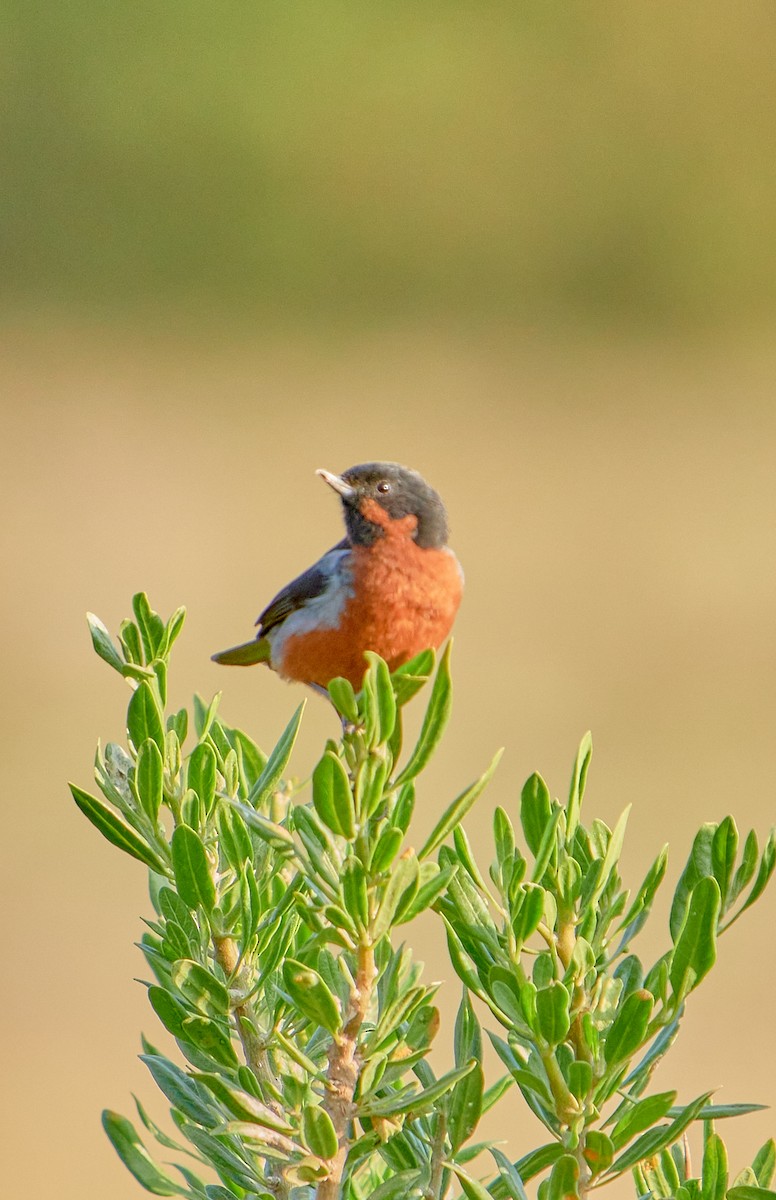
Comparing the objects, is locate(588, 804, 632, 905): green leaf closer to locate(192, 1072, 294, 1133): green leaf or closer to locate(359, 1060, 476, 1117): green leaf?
locate(359, 1060, 476, 1117): green leaf

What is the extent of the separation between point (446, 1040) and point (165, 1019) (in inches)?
212

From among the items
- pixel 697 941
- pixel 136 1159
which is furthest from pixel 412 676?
pixel 136 1159

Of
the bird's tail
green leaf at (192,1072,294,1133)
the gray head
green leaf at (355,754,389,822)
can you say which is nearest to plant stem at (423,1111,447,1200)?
green leaf at (192,1072,294,1133)

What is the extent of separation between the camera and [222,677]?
9133mm

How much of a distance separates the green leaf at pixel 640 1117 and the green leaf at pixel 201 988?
0.91 feet

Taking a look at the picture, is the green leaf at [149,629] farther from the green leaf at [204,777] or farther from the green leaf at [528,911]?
the green leaf at [528,911]

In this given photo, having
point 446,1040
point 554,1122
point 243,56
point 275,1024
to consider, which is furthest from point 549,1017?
point 243,56

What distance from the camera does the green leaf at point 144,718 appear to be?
95 cm

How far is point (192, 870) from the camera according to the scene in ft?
3.02

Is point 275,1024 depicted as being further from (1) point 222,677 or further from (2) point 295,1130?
(1) point 222,677

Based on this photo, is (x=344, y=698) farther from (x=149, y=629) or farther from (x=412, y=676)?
(x=149, y=629)

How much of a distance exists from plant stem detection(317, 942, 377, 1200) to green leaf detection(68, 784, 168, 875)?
0.19 metres

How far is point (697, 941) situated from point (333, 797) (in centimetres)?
25

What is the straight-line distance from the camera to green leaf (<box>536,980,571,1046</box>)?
2.66 feet
